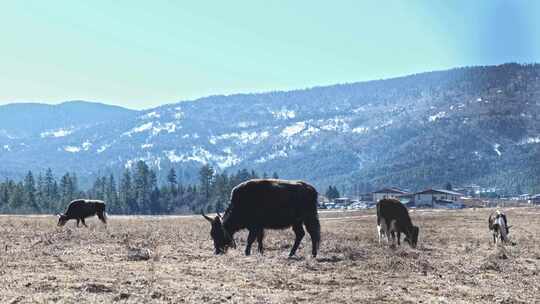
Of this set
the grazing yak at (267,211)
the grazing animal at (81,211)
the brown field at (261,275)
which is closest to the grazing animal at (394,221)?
the brown field at (261,275)

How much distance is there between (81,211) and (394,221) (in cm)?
2713

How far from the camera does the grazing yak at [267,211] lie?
80.7 feet

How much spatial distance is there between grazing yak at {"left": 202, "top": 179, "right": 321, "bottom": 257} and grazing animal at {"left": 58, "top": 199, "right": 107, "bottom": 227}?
2589 centimetres

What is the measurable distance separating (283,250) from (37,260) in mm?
10145

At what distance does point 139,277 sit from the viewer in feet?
55.9

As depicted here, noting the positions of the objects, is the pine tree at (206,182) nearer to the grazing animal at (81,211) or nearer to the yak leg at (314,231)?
the grazing animal at (81,211)

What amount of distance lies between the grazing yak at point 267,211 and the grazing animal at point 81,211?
25.9 metres

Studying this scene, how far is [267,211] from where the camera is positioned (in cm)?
2459

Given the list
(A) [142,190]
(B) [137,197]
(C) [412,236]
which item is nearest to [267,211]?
(C) [412,236]

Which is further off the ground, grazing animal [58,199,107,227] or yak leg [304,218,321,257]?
grazing animal [58,199,107,227]

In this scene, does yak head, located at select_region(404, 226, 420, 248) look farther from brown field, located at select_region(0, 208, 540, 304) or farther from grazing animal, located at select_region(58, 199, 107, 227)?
grazing animal, located at select_region(58, 199, 107, 227)

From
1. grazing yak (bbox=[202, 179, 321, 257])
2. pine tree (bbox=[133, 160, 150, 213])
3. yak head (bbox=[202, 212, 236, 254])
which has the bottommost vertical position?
yak head (bbox=[202, 212, 236, 254])

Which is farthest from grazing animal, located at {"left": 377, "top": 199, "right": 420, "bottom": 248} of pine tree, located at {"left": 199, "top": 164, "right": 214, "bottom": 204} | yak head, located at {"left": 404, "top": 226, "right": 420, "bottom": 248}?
pine tree, located at {"left": 199, "top": 164, "right": 214, "bottom": 204}

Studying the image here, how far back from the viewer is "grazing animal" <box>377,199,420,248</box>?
102ft
